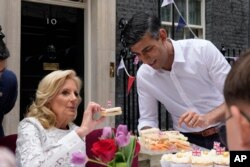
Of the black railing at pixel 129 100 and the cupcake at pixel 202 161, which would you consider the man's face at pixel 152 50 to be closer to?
the cupcake at pixel 202 161

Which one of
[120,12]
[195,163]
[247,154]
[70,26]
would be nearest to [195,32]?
[120,12]

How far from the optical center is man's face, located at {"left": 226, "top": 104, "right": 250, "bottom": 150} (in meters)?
0.90

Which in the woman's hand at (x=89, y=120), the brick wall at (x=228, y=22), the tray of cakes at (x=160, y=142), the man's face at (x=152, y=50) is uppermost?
the brick wall at (x=228, y=22)

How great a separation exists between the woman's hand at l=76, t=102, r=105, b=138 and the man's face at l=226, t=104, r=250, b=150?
58.8 inches

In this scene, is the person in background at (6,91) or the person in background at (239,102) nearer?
the person in background at (239,102)

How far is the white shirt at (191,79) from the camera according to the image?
9.02 ft

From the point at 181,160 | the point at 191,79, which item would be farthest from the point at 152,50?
the point at 181,160

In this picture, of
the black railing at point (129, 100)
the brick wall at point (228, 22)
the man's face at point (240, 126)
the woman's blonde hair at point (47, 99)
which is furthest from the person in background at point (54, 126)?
the brick wall at point (228, 22)

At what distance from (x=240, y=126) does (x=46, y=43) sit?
595cm

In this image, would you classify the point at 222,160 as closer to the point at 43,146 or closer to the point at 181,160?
the point at 181,160

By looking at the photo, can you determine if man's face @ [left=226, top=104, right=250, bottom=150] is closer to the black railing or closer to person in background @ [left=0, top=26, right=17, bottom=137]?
person in background @ [left=0, top=26, right=17, bottom=137]

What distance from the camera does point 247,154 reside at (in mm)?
974

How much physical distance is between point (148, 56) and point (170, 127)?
4.99 metres

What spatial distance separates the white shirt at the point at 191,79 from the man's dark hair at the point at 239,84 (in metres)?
1.75
